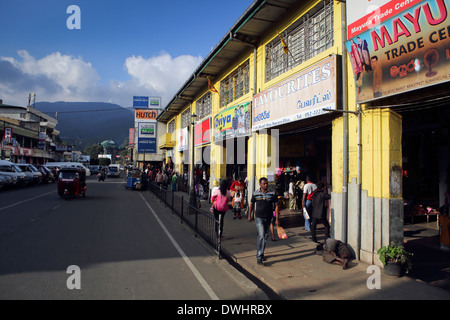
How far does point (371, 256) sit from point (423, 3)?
196 inches

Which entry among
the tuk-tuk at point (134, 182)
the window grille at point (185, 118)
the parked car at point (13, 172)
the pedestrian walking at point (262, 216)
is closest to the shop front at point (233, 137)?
the pedestrian walking at point (262, 216)

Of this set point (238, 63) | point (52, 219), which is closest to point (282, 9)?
point (238, 63)

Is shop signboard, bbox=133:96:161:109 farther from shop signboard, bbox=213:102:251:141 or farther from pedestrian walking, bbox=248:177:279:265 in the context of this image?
pedestrian walking, bbox=248:177:279:265

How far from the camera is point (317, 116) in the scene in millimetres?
8586

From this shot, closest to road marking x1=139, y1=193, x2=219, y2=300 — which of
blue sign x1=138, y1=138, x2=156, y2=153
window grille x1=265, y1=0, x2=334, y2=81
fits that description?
window grille x1=265, y1=0, x2=334, y2=81

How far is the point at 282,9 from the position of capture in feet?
33.8

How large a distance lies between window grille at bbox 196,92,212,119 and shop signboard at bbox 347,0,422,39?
1263cm

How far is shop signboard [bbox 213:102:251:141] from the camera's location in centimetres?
1319

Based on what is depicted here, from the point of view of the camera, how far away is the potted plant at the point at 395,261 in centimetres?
585

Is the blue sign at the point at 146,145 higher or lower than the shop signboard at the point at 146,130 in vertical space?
lower

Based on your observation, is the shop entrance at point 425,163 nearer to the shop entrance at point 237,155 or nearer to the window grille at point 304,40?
the window grille at point 304,40

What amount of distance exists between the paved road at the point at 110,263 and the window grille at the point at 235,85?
24.2ft
